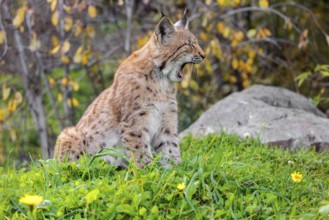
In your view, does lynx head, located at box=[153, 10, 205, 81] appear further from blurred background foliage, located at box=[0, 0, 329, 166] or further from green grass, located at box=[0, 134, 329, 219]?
blurred background foliage, located at box=[0, 0, 329, 166]

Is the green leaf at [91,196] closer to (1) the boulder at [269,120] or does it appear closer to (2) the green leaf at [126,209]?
(2) the green leaf at [126,209]

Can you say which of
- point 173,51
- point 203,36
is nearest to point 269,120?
point 173,51

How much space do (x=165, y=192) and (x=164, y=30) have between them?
6.12 feet

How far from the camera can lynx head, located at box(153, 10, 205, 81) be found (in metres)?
5.34

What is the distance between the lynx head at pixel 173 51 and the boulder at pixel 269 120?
116 cm

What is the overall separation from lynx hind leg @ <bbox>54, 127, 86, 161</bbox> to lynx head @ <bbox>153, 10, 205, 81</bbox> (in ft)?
3.31

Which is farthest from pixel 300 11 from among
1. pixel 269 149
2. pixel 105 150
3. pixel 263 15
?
pixel 105 150

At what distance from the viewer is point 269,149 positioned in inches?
224

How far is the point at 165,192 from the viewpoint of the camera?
13.0 feet

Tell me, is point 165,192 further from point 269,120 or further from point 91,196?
point 269,120

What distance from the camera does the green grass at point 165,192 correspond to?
12.4 feet

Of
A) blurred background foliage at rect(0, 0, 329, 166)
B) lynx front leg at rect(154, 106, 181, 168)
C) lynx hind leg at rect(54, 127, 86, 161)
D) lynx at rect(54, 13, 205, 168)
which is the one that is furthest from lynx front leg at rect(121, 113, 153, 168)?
blurred background foliage at rect(0, 0, 329, 166)

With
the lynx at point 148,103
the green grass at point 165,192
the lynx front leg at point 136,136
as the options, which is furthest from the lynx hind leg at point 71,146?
the green grass at point 165,192

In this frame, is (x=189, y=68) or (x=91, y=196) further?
(x=189, y=68)
